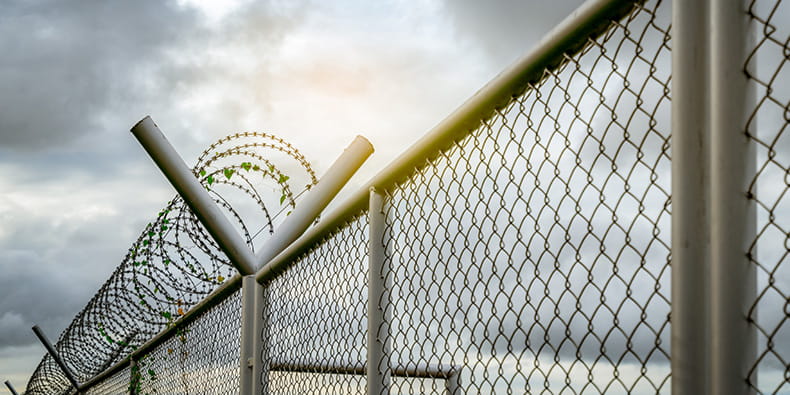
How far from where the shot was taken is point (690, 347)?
5.21 ft

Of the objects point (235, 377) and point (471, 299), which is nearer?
point (471, 299)

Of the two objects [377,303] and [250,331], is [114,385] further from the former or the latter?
[377,303]

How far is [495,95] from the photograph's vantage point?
2.30 m

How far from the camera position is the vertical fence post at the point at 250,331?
4.24 m

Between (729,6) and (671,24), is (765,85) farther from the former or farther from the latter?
(671,24)

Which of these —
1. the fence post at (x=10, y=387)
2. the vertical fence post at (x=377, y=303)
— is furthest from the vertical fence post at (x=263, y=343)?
the fence post at (x=10, y=387)

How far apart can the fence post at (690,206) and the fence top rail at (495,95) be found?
0.22 m

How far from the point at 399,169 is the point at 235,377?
7.32ft

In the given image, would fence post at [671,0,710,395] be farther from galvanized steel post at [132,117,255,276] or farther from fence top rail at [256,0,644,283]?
galvanized steel post at [132,117,255,276]

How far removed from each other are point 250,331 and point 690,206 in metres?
3.13

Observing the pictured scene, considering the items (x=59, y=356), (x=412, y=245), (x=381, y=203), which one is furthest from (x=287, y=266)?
(x=59, y=356)

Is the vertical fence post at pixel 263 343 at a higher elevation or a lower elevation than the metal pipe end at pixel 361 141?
lower

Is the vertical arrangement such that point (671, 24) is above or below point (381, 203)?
below

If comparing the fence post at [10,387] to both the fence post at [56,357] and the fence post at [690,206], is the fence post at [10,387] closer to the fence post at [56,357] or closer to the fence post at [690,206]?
the fence post at [56,357]
